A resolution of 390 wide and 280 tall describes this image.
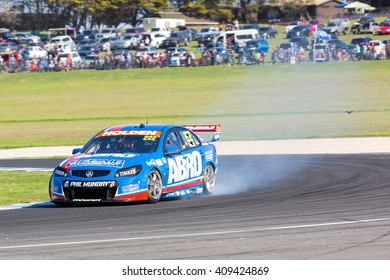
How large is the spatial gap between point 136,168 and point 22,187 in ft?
14.0

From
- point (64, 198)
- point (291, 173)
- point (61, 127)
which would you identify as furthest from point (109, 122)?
point (64, 198)

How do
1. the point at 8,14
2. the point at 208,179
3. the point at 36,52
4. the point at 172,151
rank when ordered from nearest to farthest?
the point at 172,151, the point at 208,179, the point at 36,52, the point at 8,14

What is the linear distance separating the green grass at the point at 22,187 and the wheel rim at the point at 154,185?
89.3 inches

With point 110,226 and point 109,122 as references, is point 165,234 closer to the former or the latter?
point 110,226

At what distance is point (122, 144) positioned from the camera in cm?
1480

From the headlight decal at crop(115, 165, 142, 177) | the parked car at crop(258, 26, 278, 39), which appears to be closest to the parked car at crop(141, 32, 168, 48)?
the parked car at crop(258, 26, 278, 39)

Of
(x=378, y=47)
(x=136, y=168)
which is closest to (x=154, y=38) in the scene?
(x=378, y=47)

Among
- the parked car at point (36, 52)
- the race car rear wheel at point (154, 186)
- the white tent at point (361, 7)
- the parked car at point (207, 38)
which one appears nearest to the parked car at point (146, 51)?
the parked car at point (36, 52)

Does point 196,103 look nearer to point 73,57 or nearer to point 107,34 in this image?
point 73,57

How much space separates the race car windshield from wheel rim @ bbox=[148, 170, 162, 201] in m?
0.53

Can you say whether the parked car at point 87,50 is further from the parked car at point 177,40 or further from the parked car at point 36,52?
the parked car at point 177,40

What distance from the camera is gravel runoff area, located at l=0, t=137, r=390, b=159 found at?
24144mm

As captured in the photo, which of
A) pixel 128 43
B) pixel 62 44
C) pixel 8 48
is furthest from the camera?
pixel 128 43
